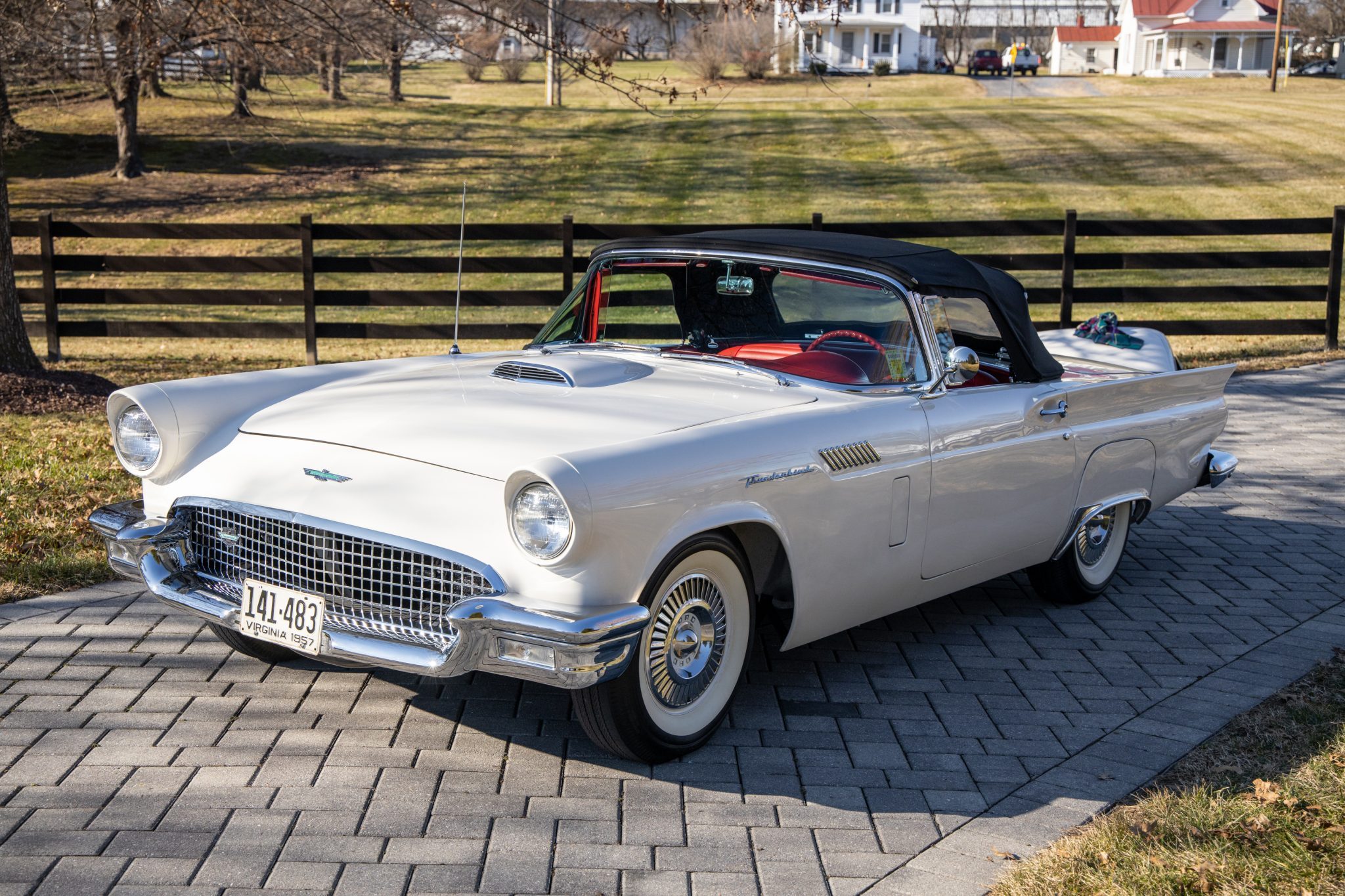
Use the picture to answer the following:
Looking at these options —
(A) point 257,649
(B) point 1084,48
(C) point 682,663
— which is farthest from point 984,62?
(C) point 682,663

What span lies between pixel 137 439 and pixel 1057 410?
3.43 metres

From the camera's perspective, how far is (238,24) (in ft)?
28.3

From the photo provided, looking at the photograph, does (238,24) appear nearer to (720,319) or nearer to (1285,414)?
(720,319)

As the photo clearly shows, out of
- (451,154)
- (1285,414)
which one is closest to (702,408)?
(1285,414)

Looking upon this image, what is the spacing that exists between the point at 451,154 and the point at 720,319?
986 inches

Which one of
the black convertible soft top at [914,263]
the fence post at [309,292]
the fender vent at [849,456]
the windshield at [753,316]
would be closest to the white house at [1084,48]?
the fence post at [309,292]

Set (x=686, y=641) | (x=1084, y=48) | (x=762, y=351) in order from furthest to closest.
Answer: (x=1084, y=48)
(x=762, y=351)
(x=686, y=641)

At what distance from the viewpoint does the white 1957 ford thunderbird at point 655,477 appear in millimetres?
3377

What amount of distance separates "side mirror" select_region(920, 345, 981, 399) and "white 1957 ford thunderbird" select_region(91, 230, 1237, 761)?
0.05ft

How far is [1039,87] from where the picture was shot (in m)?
47.6

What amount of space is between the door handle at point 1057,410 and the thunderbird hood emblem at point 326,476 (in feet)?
8.93

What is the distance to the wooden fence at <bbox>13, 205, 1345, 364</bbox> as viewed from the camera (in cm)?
1134

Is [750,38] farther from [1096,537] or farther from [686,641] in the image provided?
[686,641]

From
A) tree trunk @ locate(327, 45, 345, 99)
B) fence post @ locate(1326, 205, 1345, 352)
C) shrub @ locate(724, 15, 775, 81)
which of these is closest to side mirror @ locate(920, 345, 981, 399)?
fence post @ locate(1326, 205, 1345, 352)
